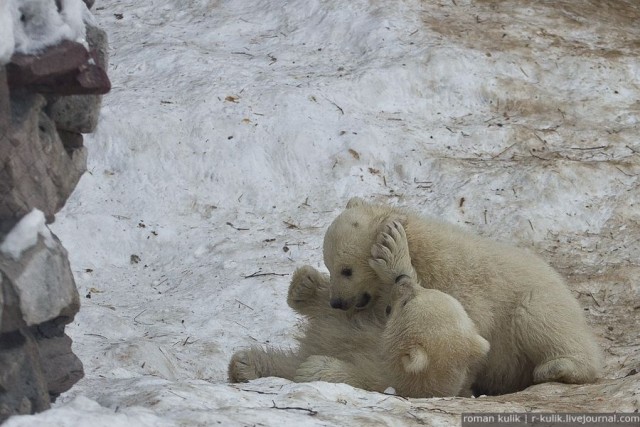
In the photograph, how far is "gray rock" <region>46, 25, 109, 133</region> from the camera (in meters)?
5.27

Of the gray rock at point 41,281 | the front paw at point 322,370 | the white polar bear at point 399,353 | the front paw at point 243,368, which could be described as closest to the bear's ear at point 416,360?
the white polar bear at point 399,353

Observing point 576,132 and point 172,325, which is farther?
point 576,132

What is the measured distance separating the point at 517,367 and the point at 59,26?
13.1 feet

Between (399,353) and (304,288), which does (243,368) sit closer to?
(304,288)

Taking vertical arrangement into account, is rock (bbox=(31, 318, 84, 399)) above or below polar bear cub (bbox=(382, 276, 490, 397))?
above

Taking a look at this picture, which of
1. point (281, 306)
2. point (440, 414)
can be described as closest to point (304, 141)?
point (281, 306)

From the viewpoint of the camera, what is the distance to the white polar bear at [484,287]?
7121mm

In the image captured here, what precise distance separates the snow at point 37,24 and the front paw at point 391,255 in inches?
113

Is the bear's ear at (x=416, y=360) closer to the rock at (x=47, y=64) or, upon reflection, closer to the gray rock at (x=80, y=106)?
the gray rock at (x=80, y=106)

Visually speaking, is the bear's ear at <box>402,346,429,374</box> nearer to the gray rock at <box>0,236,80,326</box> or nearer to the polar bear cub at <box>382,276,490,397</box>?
the polar bear cub at <box>382,276,490,397</box>

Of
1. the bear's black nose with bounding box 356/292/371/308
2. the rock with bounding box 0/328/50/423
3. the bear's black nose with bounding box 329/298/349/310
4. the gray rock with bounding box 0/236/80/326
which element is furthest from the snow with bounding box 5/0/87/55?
the bear's black nose with bounding box 356/292/371/308

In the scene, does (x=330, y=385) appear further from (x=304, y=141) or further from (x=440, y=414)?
(x=304, y=141)

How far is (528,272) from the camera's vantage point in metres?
7.34

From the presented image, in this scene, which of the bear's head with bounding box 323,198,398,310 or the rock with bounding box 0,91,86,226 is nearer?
the rock with bounding box 0,91,86,226
